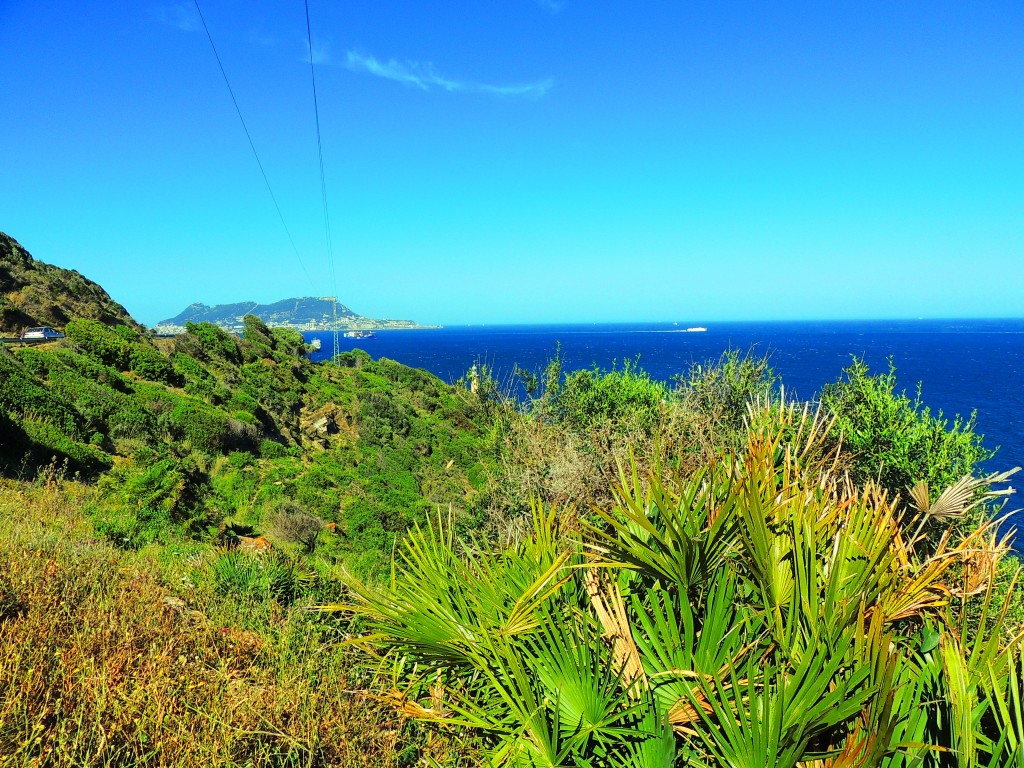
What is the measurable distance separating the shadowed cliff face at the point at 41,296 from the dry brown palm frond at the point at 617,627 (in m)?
26.6

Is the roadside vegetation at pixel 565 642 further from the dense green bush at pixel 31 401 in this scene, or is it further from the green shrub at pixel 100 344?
the green shrub at pixel 100 344

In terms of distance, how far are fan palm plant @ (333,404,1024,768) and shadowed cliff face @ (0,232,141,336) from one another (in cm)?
2608

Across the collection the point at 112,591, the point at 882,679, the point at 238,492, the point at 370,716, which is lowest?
the point at 238,492

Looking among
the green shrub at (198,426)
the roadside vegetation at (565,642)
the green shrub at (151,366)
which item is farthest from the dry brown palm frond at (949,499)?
the green shrub at (151,366)

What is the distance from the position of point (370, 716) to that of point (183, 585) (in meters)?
2.72

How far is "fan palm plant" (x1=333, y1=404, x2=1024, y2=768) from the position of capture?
2.20 m

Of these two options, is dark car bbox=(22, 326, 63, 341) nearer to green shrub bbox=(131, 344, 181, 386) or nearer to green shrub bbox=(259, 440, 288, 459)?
green shrub bbox=(131, 344, 181, 386)

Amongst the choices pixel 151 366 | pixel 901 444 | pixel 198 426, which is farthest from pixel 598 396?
pixel 151 366

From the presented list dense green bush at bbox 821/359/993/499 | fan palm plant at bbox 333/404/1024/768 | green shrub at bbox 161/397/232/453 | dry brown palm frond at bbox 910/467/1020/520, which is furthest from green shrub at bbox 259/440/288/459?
dry brown palm frond at bbox 910/467/1020/520

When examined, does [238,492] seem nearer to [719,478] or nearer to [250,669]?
[250,669]

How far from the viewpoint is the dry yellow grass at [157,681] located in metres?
2.71

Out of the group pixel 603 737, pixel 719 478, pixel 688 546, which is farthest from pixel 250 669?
pixel 719 478

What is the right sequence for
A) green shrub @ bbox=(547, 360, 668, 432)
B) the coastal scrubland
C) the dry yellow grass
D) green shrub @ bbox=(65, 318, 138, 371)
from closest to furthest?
the coastal scrubland → the dry yellow grass → green shrub @ bbox=(547, 360, 668, 432) → green shrub @ bbox=(65, 318, 138, 371)

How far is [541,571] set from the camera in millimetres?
3604
